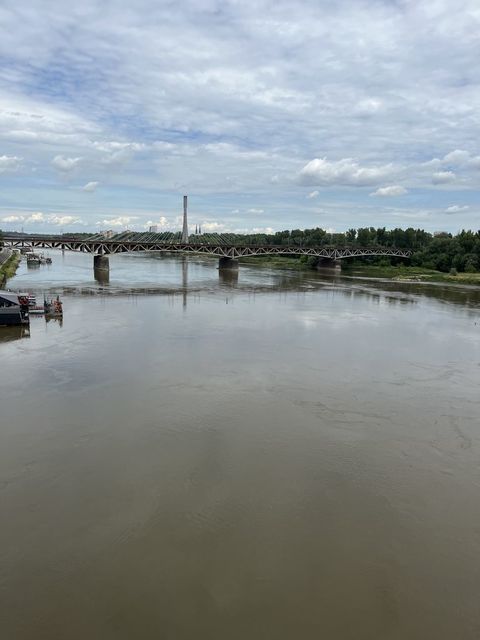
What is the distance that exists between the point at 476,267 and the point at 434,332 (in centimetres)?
6515

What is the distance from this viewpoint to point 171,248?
73562 mm

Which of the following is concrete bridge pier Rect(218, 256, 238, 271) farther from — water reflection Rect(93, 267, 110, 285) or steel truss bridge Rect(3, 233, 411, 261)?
water reflection Rect(93, 267, 110, 285)

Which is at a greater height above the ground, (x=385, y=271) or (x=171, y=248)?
(x=171, y=248)

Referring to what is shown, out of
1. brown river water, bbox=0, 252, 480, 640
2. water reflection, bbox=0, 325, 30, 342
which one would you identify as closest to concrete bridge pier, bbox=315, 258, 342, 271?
brown river water, bbox=0, 252, 480, 640

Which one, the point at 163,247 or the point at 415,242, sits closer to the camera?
the point at 163,247

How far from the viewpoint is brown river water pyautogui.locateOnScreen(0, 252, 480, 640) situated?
7.36 metres

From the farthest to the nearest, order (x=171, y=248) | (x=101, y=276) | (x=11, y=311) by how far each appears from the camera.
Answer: (x=171, y=248), (x=101, y=276), (x=11, y=311)

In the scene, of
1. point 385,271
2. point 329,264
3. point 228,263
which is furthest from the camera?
point 329,264

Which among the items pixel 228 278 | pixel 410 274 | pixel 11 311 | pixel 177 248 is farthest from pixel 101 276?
pixel 410 274

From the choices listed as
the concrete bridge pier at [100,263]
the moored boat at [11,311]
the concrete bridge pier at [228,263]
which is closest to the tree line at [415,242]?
the concrete bridge pier at [228,263]

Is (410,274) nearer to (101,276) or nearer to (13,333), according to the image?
(101,276)

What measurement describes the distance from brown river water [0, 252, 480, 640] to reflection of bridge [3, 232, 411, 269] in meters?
46.0

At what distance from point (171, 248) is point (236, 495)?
216 ft

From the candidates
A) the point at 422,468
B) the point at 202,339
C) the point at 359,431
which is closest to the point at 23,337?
the point at 202,339
